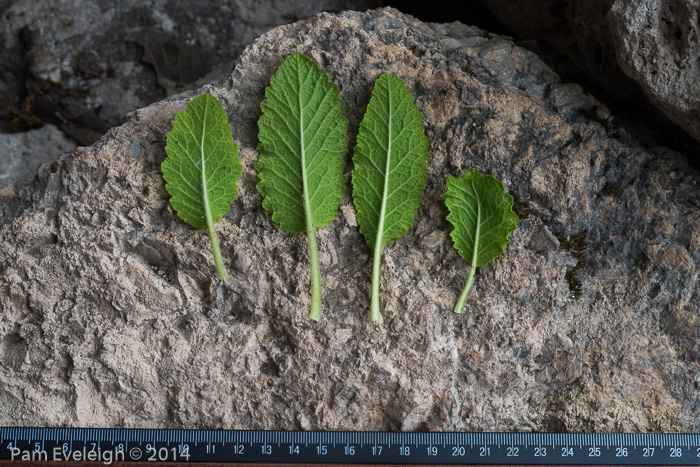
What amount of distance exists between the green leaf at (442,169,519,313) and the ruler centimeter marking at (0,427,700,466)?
17.2 inches

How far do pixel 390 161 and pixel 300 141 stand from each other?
29 centimetres

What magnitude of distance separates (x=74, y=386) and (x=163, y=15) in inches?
62.6

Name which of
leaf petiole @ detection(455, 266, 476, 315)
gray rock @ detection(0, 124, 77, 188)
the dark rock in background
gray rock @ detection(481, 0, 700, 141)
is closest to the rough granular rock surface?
leaf petiole @ detection(455, 266, 476, 315)

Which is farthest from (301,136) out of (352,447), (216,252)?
(352,447)

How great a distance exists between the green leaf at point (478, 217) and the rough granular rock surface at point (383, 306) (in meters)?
0.05

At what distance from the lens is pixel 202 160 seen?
1941mm

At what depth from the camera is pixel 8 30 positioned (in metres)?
2.66

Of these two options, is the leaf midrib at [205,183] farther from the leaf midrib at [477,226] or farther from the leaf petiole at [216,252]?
the leaf midrib at [477,226]

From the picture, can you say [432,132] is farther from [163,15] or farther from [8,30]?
[8,30]

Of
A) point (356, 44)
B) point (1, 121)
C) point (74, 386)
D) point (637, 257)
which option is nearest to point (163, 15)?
point (1, 121)

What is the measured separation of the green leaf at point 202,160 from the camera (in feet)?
6.35

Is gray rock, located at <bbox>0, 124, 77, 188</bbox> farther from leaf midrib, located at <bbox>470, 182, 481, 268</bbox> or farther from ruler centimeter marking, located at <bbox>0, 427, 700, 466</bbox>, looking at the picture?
leaf midrib, located at <bbox>470, 182, 481, 268</bbox>

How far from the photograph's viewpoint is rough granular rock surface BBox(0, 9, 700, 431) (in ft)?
6.30

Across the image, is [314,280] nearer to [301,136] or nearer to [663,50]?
[301,136]
